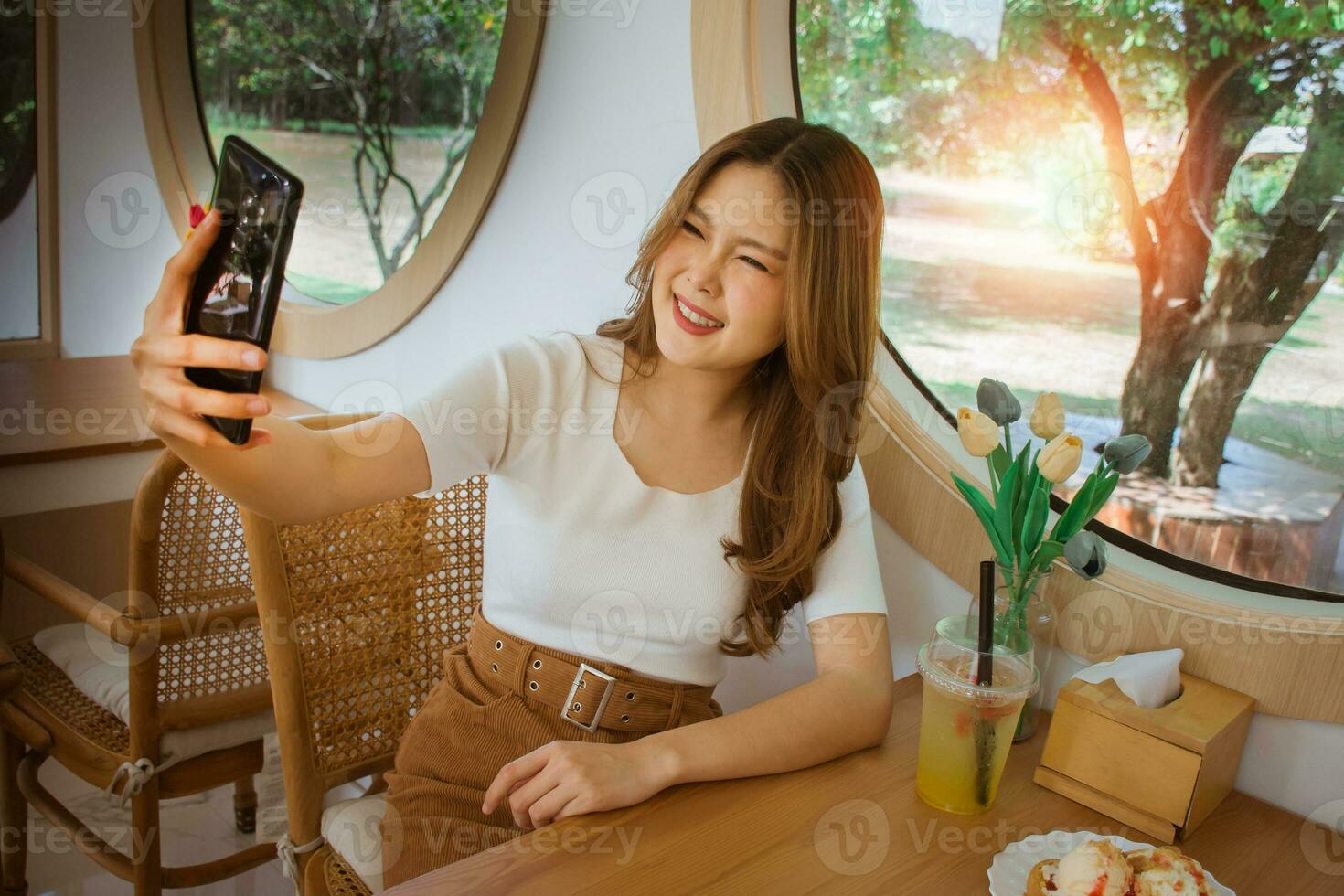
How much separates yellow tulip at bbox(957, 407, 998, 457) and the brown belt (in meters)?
0.46

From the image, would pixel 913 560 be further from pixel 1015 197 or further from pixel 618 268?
pixel 618 268

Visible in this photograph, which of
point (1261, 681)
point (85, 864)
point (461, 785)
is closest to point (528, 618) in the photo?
point (461, 785)

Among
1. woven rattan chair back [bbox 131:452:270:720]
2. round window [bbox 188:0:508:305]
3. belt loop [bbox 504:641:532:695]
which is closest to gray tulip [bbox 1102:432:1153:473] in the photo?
belt loop [bbox 504:641:532:695]

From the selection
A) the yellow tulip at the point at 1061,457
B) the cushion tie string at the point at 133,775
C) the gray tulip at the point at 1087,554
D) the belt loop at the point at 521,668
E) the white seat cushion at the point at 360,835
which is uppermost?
the yellow tulip at the point at 1061,457

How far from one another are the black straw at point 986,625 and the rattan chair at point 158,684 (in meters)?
1.13

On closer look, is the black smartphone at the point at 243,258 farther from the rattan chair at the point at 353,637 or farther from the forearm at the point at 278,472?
the rattan chair at the point at 353,637

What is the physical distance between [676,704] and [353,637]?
466 millimetres

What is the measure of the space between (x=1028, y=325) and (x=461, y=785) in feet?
3.15

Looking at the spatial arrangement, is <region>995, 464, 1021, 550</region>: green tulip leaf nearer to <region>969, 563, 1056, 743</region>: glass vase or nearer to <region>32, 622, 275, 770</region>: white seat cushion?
<region>969, 563, 1056, 743</region>: glass vase

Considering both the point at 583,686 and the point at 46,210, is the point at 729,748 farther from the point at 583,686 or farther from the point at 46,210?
the point at 46,210

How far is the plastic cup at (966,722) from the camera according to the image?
3.28 ft

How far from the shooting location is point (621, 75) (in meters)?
1.69

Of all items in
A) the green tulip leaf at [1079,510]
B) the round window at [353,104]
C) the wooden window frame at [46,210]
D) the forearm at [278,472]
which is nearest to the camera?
the forearm at [278,472]

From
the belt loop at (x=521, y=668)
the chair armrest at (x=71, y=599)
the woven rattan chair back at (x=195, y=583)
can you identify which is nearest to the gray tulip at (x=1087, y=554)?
the belt loop at (x=521, y=668)
